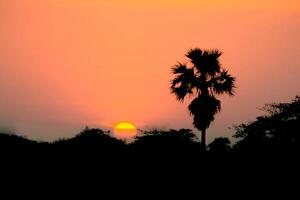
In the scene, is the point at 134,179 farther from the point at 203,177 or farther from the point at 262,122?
the point at 262,122

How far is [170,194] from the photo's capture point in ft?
88.3

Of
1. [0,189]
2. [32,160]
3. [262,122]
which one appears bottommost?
[0,189]

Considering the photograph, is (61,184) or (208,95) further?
(208,95)

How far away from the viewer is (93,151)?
97.1 ft

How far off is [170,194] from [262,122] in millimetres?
28614

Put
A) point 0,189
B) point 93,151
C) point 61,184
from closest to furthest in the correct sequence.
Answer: point 0,189 < point 61,184 < point 93,151

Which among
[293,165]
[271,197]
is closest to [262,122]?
[293,165]

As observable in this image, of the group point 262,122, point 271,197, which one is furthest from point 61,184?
point 262,122

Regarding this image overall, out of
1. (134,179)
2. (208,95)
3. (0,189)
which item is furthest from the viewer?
(208,95)

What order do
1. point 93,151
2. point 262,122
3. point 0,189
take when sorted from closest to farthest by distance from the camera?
point 0,189 < point 93,151 < point 262,122

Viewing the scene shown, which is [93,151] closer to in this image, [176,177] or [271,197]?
[176,177]

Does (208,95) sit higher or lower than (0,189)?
higher

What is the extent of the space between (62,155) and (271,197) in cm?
1038

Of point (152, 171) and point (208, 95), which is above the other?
point (208, 95)
